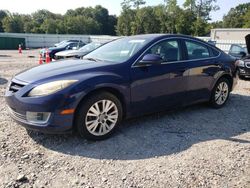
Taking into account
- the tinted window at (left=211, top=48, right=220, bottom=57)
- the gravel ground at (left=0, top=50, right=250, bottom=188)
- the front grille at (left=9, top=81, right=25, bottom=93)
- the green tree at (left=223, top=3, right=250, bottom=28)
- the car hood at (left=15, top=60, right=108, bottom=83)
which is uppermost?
the green tree at (left=223, top=3, right=250, bottom=28)

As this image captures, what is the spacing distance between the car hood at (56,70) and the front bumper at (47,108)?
0.68 feet

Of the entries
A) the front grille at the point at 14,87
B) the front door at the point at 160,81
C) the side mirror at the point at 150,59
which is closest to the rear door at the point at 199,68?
the front door at the point at 160,81

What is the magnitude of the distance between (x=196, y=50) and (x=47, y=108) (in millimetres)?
3145

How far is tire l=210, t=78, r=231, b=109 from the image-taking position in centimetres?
552

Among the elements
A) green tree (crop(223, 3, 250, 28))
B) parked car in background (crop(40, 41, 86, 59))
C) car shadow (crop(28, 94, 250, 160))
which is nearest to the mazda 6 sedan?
car shadow (crop(28, 94, 250, 160))

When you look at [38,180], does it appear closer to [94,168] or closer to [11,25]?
[94,168]

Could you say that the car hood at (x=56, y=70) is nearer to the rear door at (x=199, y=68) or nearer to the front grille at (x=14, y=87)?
the front grille at (x=14, y=87)

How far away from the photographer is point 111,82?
3809 mm

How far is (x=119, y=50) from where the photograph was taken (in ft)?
15.0

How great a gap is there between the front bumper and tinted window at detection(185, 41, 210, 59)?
8.43 feet

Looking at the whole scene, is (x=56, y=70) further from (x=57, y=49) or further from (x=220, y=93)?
(x=57, y=49)

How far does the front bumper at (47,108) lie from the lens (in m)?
3.39

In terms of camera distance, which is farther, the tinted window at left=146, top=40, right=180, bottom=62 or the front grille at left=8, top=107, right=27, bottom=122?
the tinted window at left=146, top=40, right=180, bottom=62

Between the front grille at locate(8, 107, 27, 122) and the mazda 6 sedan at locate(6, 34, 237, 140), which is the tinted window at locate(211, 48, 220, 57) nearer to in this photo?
the mazda 6 sedan at locate(6, 34, 237, 140)
